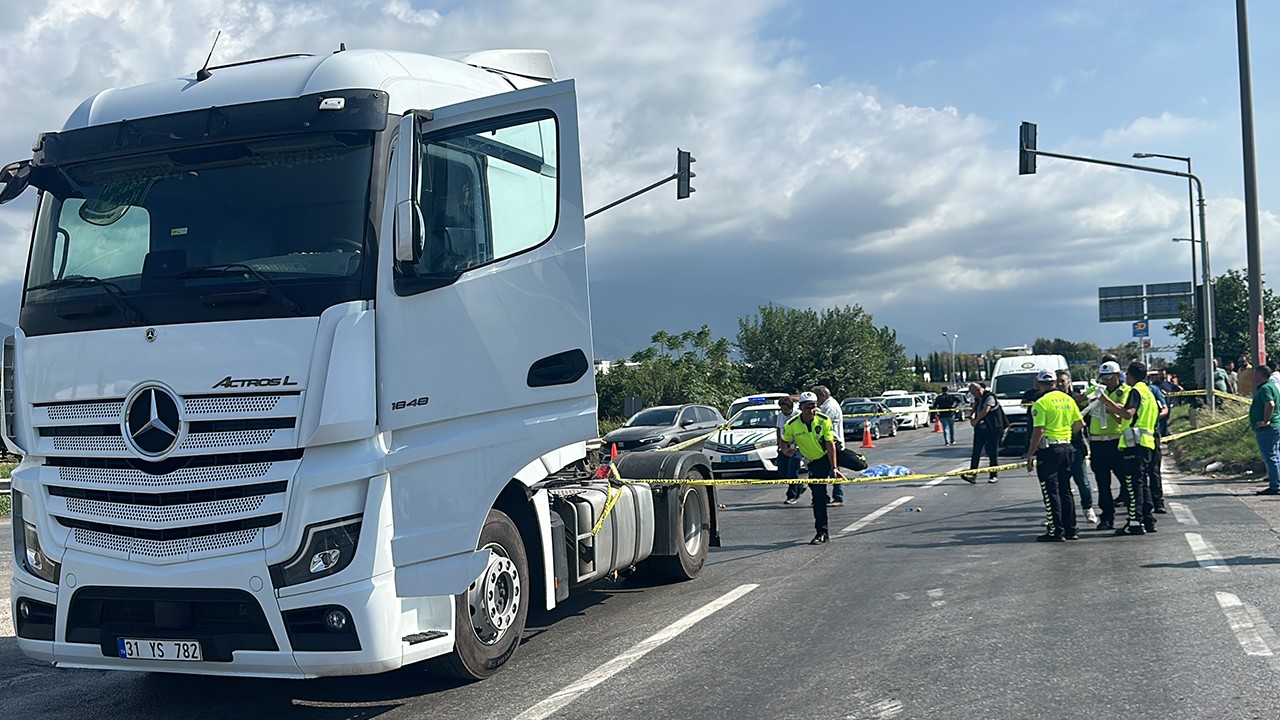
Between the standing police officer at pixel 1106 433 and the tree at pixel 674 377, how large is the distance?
29.5m

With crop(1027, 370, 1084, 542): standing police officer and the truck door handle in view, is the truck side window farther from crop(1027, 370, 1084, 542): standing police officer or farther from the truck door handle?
crop(1027, 370, 1084, 542): standing police officer

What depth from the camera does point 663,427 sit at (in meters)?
26.5

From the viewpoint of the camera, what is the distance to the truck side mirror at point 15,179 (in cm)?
612

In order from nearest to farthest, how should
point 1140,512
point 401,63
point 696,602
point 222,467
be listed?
point 222,467, point 401,63, point 696,602, point 1140,512

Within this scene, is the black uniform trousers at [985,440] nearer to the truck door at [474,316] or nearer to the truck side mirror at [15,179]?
the truck door at [474,316]

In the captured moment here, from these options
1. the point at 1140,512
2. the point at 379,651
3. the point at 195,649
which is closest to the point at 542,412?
the point at 379,651

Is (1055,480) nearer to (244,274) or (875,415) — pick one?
(244,274)

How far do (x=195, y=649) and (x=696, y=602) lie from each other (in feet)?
13.9

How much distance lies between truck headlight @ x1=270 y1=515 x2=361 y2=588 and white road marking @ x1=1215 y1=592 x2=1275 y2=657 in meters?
5.04

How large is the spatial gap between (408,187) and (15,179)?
2.20 meters

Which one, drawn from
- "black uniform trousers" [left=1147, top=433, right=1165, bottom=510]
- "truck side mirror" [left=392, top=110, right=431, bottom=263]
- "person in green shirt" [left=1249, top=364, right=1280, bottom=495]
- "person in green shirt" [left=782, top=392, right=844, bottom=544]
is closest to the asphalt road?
"person in green shirt" [left=782, top=392, right=844, bottom=544]

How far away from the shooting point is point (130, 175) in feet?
19.6

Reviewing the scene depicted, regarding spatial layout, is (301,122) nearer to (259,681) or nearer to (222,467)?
(222,467)

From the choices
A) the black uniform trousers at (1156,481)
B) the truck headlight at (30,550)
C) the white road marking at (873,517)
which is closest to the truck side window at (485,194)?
the truck headlight at (30,550)
